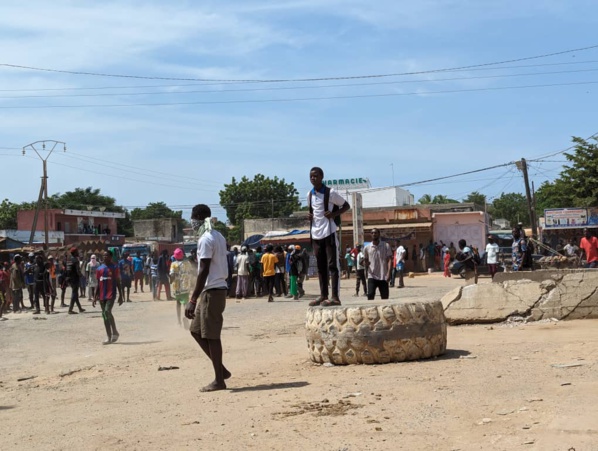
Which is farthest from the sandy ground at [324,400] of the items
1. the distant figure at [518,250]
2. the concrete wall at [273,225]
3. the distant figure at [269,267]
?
the concrete wall at [273,225]

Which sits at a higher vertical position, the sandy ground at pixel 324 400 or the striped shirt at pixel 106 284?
the striped shirt at pixel 106 284

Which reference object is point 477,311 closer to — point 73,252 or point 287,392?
point 287,392

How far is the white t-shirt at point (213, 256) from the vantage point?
8.07m

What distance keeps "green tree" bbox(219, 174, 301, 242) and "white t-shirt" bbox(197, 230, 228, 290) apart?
7633cm

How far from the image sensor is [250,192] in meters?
86.9

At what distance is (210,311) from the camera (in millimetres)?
8148

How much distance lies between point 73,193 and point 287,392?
9792cm

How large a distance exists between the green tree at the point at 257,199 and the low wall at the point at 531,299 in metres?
72.2

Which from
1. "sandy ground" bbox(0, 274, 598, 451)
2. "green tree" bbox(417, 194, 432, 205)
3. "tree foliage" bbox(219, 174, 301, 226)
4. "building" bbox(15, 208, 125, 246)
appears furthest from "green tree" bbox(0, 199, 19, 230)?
"sandy ground" bbox(0, 274, 598, 451)

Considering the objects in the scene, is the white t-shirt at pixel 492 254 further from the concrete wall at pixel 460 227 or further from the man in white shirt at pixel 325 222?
the concrete wall at pixel 460 227

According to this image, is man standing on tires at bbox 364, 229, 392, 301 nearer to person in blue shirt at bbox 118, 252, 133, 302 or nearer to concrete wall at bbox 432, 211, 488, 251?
person in blue shirt at bbox 118, 252, 133, 302

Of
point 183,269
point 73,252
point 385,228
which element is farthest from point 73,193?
point 183,269

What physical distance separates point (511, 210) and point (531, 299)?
306 ft

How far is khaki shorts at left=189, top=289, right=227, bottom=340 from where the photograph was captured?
8.13 metres
